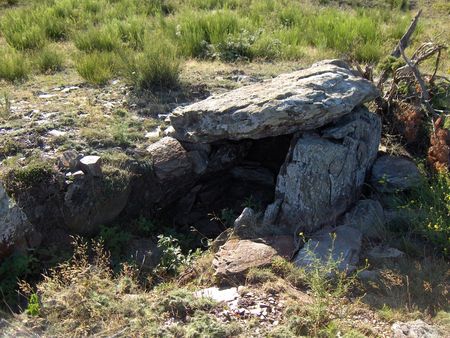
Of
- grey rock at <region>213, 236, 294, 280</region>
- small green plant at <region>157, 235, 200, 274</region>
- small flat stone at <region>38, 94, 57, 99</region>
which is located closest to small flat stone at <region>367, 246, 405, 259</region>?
grey rock at <region>213, 236, 294, 280</region>

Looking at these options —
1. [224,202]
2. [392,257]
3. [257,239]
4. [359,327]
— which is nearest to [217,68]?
[224,202]

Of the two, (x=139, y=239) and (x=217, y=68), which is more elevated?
(x=217, y=68)

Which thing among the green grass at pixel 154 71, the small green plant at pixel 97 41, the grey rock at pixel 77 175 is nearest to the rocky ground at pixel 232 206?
the grey rock at pixel 77 175

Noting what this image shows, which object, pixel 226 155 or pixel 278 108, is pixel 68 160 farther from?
pixel 278 108

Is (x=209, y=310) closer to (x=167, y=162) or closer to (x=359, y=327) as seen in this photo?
(x=359, y=327)

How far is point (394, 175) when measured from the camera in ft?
18.6

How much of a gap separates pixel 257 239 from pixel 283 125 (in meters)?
1.16

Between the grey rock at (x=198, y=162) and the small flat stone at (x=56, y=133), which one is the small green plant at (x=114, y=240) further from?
the small flat stone at (x=56, y=133)

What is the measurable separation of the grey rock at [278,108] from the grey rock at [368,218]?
912 mm

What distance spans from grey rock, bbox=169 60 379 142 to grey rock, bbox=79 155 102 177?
926mm

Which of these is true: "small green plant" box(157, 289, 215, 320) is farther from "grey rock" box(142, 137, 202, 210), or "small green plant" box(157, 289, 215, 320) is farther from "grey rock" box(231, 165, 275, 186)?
"grey rock" box(231, 165, 275, 186)

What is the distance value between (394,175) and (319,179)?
94 cm

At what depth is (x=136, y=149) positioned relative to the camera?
5781 millimetres

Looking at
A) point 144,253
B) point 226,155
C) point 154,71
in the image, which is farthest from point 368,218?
point 154,71
